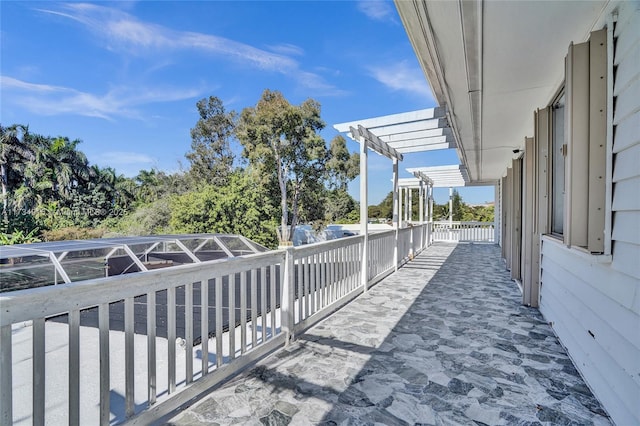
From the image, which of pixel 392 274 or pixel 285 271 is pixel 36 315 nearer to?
pixel 285 271

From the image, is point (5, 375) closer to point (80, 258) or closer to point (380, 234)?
point (80, 258)

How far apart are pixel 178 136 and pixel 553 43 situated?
22649 mm

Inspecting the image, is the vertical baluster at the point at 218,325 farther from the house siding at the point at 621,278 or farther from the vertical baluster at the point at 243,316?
the house siding at the point at 621,278

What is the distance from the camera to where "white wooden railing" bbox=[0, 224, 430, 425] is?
1.24m

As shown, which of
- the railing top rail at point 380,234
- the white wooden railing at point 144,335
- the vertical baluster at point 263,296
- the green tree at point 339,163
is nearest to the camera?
the white wooden railing at point 144,335

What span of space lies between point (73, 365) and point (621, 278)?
261 centimetres

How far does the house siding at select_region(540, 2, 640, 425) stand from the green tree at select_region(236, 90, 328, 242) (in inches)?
532

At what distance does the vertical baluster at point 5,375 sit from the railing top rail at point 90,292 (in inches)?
1.9

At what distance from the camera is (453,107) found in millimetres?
3865

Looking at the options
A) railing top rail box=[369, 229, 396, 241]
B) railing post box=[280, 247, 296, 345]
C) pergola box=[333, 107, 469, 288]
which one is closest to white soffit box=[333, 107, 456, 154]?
pergola box=[333, 107, 469, 288]

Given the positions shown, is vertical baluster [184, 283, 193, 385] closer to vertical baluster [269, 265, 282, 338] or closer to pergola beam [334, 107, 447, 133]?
vertical baluster [269, 265, 282, 338]

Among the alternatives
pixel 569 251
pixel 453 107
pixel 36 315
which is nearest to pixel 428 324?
pixel 569 251

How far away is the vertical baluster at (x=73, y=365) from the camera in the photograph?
1324mm

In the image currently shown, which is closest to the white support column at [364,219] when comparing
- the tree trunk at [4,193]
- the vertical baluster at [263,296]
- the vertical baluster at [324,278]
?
the vertical baluster at [324,278]
